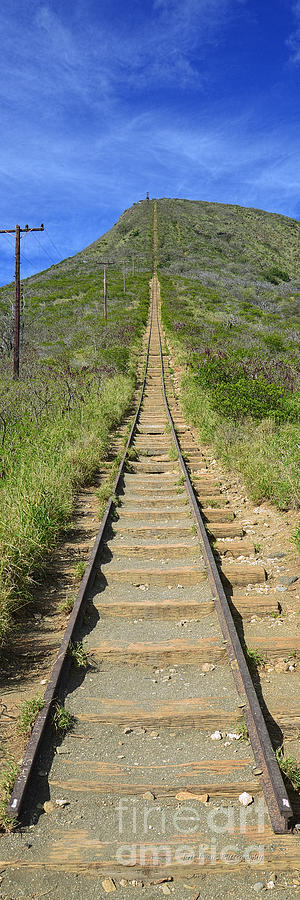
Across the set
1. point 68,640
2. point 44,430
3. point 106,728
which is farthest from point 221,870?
point 44,430

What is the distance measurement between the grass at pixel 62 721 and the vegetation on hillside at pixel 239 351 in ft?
14.9

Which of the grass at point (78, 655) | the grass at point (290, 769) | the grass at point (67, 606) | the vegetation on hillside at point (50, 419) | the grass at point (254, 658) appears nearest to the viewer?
the grass at point (290, 769)

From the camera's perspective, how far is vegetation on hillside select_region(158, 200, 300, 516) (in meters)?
8.92

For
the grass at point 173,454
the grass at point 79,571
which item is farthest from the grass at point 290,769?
the grass at point 173,454

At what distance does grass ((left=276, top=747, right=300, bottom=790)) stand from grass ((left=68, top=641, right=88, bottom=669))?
1.52m

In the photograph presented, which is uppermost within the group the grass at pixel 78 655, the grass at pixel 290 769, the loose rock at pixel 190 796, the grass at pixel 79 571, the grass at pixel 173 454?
the grass at pixel 173 454

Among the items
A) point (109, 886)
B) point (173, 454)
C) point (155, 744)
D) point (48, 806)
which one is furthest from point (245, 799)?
point (173, 454)

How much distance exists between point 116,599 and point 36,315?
34.1 metres

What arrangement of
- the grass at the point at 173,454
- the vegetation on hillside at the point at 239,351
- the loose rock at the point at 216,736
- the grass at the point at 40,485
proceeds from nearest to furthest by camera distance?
the loose rock at the point at 216,736 < the grass at the point at 40,485 < the vegetation on hillside at the point at 239,351 < the grass at the point at 173,454

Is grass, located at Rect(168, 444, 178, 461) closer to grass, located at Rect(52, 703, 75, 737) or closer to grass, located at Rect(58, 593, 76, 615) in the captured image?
grass, located at Rect(58, 593, 76, 615)

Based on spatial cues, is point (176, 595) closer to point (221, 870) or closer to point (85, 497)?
point (221, 870)

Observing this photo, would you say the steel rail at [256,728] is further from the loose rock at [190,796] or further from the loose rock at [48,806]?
the loose rock at [48,806]

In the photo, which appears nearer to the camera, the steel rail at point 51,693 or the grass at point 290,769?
the steel rail at point 51,693

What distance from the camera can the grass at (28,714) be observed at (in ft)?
11.1
